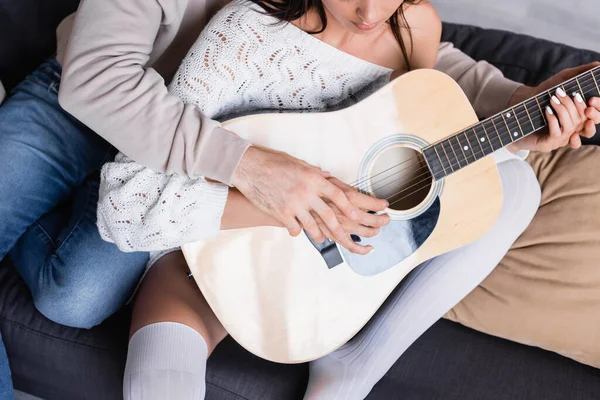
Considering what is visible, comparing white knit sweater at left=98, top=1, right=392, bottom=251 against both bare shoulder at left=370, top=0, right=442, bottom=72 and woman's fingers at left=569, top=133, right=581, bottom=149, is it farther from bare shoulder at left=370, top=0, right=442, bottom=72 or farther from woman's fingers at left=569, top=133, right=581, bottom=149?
woman's fingers at left=569, top=133, right=581, bottom=149

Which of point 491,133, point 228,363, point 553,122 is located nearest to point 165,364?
point 228,363

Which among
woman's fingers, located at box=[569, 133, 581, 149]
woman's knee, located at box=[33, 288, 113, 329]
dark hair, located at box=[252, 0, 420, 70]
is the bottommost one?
woman's knee, located at box=[33, 288, 113, 329]

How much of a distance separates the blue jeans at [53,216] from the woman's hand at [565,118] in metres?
0.80

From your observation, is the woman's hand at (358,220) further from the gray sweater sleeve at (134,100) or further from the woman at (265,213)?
the gray sweater sleeve at (134,100)

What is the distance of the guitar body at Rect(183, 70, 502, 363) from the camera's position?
1028 mm

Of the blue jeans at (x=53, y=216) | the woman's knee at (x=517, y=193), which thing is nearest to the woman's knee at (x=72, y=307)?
the blue jeans at (x=53, y=216)

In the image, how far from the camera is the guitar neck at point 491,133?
1.05m

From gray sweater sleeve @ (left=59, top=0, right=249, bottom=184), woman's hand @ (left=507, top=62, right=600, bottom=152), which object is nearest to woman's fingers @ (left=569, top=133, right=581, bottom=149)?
woman's hand @ (left=507, top=62, right=600, bottom=152)

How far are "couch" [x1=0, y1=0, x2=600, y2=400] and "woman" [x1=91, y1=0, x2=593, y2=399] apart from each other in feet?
0.31

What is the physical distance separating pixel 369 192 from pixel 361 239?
0.09m

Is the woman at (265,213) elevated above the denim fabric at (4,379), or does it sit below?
above

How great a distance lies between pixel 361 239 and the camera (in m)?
1.05

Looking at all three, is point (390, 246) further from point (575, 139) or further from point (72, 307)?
point (72, 307)

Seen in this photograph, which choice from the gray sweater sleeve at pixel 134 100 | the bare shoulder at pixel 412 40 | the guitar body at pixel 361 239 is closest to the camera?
the gray sweater sleeve at pixel 134 100
